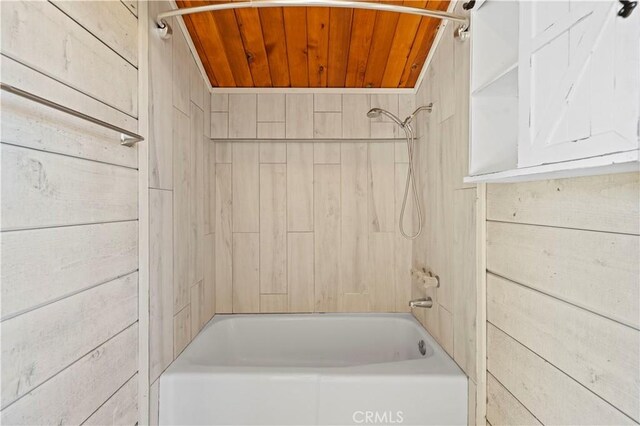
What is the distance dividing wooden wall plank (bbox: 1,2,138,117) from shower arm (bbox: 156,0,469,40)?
1.03ft

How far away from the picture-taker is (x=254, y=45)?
6.54 feet

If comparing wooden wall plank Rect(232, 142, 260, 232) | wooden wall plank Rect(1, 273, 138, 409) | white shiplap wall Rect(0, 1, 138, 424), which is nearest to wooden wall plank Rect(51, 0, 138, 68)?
white shiplap wall Rect(0, 1, 138, 424)

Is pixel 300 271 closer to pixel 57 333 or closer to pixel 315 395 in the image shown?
pixel 315 395

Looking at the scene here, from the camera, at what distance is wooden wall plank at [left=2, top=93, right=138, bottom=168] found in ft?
2.70

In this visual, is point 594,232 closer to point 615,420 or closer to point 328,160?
point 615,420

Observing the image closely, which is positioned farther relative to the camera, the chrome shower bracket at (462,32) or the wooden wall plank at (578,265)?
the chrome shower bracket at (462,32)

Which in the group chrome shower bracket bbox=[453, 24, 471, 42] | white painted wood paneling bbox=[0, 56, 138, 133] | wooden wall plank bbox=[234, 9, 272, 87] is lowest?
white painted wood paneling bbox=[0, 56, 138, 133]

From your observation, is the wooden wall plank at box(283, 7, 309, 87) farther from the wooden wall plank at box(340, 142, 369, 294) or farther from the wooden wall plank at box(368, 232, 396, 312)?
the wooden wall plank at box(368, 232, 396, 312)

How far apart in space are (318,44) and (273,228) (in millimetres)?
1203

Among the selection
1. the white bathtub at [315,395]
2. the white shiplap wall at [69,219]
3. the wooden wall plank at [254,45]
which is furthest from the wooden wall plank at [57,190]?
the wooden wall plank at [254,45]

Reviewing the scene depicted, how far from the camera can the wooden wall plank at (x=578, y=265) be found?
0.79m

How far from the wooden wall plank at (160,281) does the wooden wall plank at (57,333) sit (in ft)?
0.63

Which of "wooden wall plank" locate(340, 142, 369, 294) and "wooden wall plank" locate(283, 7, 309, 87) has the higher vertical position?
"wooden wall plank" locate(283, 7, 309, 87)

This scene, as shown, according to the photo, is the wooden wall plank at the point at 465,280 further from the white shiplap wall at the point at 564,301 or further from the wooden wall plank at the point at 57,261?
the wooden wall plank at the point at 57,261
